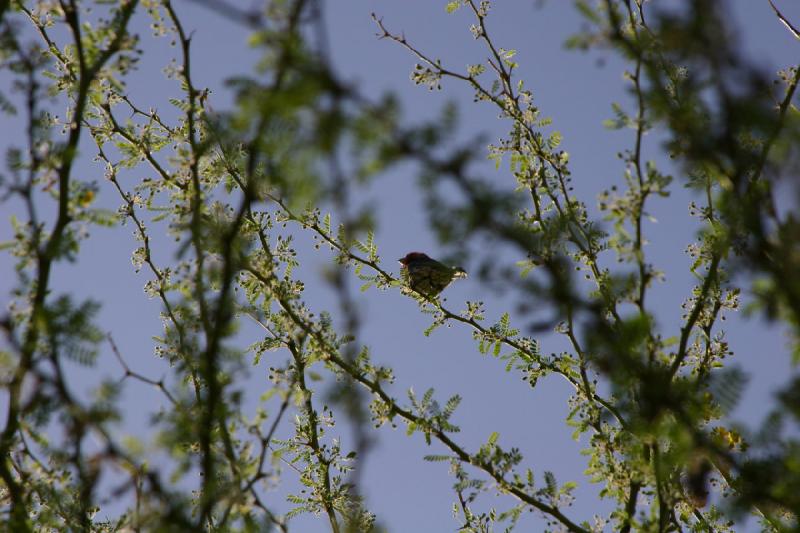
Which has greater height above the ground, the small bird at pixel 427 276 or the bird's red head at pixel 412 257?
the bird's red head at pixel 412 257

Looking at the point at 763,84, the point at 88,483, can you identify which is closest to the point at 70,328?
the point at 88,483

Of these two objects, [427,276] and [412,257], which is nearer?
[427,276]

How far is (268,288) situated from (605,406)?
2093 millimetres

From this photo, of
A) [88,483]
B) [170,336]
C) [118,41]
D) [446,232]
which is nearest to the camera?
[446,232]

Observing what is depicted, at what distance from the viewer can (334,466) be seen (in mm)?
5215

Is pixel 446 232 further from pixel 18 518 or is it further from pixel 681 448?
pixel 18 518

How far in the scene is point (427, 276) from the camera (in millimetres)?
Result: 6973

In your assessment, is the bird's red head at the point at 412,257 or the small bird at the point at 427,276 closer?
the small bird at the point at 427,276

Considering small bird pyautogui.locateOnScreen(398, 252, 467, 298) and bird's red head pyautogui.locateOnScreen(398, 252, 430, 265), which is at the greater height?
bird's red head pyautogui.locateOnScreen(398, 252, 430, 265)

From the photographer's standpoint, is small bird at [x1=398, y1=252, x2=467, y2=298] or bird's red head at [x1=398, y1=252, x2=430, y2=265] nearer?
small bird at [x1=398, y1=252, x2=467, y2=298]

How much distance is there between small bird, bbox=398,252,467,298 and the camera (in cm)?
664

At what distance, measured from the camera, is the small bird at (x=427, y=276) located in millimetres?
6639

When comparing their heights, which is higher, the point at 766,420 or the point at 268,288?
the point at 268,288

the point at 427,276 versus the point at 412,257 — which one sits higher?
the point at 412,257
